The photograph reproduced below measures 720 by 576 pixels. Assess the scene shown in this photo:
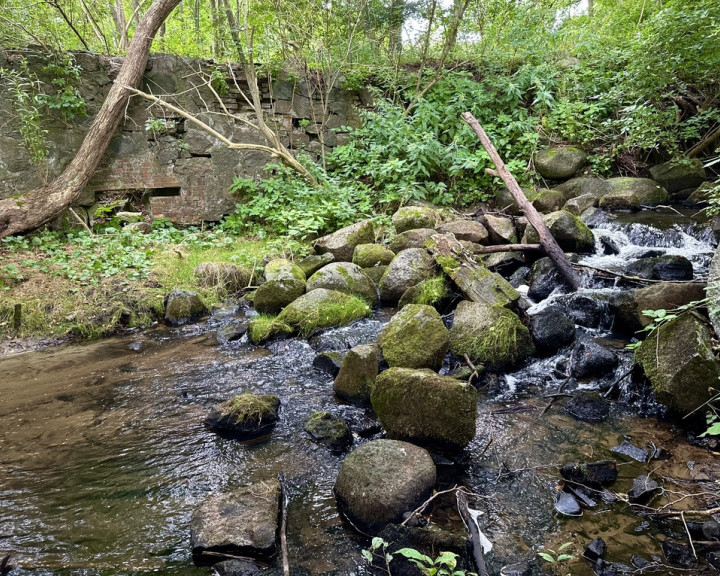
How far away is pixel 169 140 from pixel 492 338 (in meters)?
7.46

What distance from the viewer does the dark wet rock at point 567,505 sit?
8.53 feet

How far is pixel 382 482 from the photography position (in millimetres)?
2570

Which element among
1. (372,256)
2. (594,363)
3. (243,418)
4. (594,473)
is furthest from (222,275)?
(594,473)

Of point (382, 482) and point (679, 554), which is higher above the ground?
point (382, 482)

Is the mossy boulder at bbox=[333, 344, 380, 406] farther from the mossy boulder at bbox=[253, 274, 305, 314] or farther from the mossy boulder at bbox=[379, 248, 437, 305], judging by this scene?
the mossy boulder at bbox=[253, 274, 305, 314]

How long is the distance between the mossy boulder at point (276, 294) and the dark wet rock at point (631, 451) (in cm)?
407

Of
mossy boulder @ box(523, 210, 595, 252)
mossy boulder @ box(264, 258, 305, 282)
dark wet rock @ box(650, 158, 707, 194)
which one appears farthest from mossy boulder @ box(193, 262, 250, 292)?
dark wet rock @ box(650, 158, 707, 194)

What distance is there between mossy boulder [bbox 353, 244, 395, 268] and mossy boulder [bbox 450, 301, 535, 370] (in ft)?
7.72

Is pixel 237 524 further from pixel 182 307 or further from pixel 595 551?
pixel 182 307

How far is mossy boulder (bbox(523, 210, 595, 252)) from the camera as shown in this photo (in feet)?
21.5

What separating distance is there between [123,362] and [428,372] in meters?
3.52

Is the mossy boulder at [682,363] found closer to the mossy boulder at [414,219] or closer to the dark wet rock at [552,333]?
the dark wet rock at [552,333]

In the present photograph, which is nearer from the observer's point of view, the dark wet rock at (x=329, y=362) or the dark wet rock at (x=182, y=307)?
the dark wet rock at (x=329, y=362)

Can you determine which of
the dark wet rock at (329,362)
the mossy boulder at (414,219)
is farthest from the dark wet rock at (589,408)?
the mossy boulder at (414,219)
